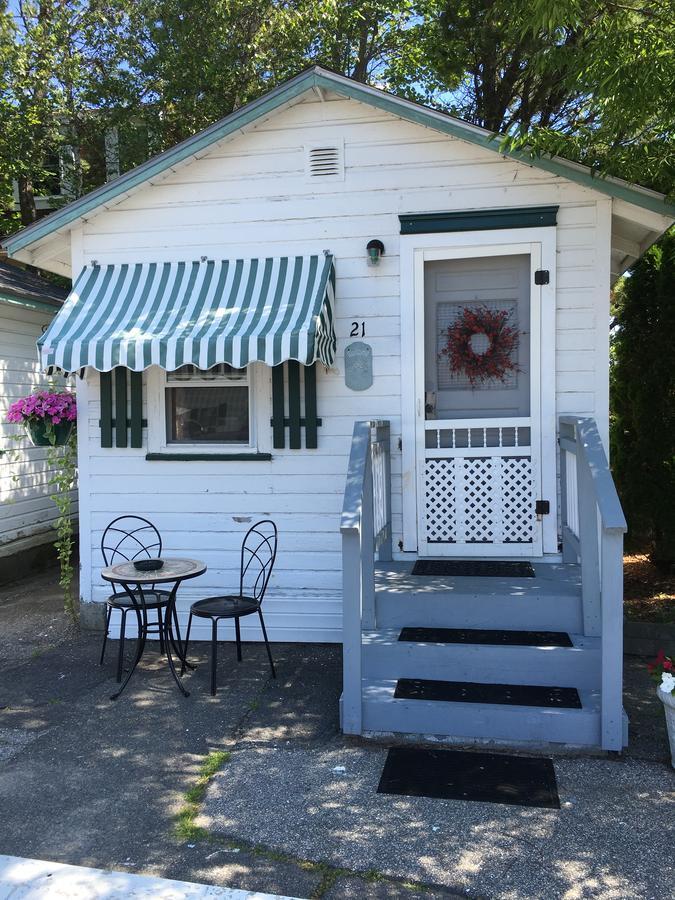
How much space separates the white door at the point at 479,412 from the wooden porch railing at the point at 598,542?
0.31m

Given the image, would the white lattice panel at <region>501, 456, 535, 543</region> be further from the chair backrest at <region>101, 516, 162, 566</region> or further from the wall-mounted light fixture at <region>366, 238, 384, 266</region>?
the chair backrest at <region>101, 516, 162, 566</region>

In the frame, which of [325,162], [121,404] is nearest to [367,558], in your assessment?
[121,404]

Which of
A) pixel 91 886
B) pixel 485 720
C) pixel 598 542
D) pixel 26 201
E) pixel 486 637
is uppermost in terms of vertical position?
pixel 26 201

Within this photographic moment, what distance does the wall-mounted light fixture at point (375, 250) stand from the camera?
5625 millimetres

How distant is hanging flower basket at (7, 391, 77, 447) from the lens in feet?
19.7

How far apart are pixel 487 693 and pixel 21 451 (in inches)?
248

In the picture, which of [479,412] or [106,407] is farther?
[106,407]

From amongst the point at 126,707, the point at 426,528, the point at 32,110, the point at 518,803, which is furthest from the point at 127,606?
the point at 32,110

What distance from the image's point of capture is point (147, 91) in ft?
41.7

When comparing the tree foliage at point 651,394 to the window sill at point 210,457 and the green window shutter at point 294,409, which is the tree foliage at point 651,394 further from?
the window sill at point 210,457

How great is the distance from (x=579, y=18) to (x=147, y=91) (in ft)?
33.1

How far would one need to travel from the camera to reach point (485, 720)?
13.2 ft

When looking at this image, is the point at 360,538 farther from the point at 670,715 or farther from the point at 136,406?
the point at 136,406

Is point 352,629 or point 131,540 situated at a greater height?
point 131,540
